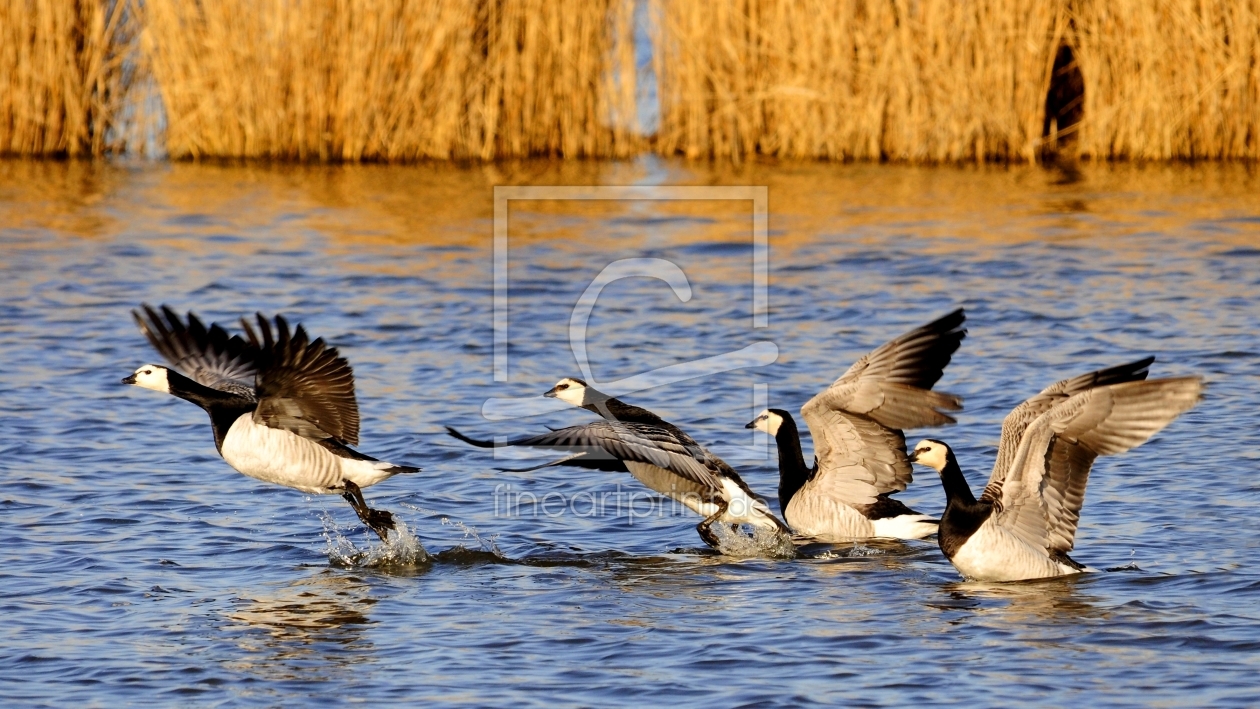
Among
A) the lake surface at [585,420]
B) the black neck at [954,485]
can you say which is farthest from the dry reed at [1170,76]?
the black neck at [954,485]

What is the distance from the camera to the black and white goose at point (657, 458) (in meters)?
7.43

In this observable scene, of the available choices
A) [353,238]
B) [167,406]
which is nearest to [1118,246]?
[353,238]

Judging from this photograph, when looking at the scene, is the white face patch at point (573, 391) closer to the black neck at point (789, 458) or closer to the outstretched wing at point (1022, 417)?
the black neck at point (789, 458)

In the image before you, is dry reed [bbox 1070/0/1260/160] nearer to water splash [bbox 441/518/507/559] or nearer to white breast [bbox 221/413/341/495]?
water splash [bbox 441/518/507/559]

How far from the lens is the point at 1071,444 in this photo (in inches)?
291

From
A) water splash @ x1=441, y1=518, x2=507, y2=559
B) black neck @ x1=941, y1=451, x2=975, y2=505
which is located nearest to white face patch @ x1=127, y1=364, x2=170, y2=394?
water splash @ x1=441, y1=518, x2=507, y2=559

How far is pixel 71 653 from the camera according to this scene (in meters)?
6.71

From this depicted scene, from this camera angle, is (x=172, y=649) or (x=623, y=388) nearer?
(x=172, y=649)

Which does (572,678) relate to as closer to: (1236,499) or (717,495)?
(717,495)

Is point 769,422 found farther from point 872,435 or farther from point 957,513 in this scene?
point 957,513

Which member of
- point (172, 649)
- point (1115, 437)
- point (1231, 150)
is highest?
point (1231, 150)

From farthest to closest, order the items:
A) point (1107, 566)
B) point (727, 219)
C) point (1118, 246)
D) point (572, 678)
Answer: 1. point (727, 219)
2. point (1118, 246)
3. point (1107, 566)
4. point (572, 678)

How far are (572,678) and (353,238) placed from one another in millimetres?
10118

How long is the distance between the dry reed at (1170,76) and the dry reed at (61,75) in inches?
430
